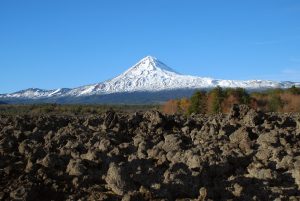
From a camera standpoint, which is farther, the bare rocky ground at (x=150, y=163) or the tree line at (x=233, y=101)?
the tree line at (x=233, y=101)

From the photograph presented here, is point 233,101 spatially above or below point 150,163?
above

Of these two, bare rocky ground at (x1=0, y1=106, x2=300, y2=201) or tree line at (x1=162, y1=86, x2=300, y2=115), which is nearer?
bare rocky ground at (x1=0, y1=106, x2=300, y2=201)

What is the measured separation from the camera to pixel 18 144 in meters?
10.5

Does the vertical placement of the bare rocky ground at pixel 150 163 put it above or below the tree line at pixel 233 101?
below

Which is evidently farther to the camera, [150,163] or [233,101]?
[233,101]

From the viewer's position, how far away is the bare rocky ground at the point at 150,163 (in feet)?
26.6

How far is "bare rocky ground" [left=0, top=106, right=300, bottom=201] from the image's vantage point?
319 inches

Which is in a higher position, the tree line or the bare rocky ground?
the tree line

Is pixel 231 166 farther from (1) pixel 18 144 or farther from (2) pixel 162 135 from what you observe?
(1) pixel 18 144

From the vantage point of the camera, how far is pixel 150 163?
9.22 meters

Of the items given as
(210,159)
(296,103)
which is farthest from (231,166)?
(296,103)

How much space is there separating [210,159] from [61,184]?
2510 mm

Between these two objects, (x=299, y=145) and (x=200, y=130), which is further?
(x=200, y=130)

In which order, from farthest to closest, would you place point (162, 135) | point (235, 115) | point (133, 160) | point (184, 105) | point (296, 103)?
point (184, 105)
point (296, 103)
point (235, 115)
point (162, 135)
point (133, 160)
